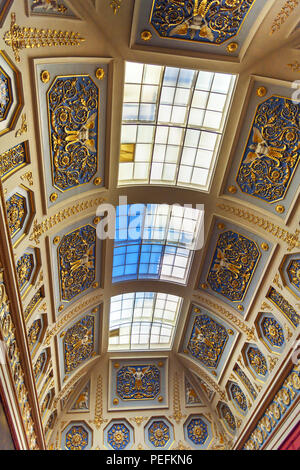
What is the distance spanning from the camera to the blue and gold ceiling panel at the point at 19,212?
8812 mm

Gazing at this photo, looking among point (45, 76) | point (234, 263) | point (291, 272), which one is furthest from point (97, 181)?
point (291, 272)

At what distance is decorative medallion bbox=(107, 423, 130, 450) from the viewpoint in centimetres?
1695

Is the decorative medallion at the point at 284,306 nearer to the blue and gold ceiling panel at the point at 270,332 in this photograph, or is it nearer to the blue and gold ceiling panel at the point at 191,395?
the blue and gold ceiling panel at the point at 270,332

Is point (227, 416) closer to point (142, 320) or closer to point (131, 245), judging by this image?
point (142, 320)

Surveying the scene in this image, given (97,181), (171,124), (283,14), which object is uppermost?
(171,124)

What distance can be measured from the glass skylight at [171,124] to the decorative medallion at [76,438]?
39.1 feet

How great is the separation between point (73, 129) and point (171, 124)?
10.1 feet

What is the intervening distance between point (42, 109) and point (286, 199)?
6.97m

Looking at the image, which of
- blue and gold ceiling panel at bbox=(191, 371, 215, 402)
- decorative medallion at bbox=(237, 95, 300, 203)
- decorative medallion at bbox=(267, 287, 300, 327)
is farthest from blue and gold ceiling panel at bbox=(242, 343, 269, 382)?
decorative medallion at bbox=(237, 95, 300, 203)

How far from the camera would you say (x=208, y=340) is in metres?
16.1

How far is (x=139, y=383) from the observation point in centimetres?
1834

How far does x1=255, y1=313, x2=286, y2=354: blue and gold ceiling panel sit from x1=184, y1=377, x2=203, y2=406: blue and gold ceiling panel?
6.54 m

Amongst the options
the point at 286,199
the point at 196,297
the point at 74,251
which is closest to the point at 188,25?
the point at 286,199
